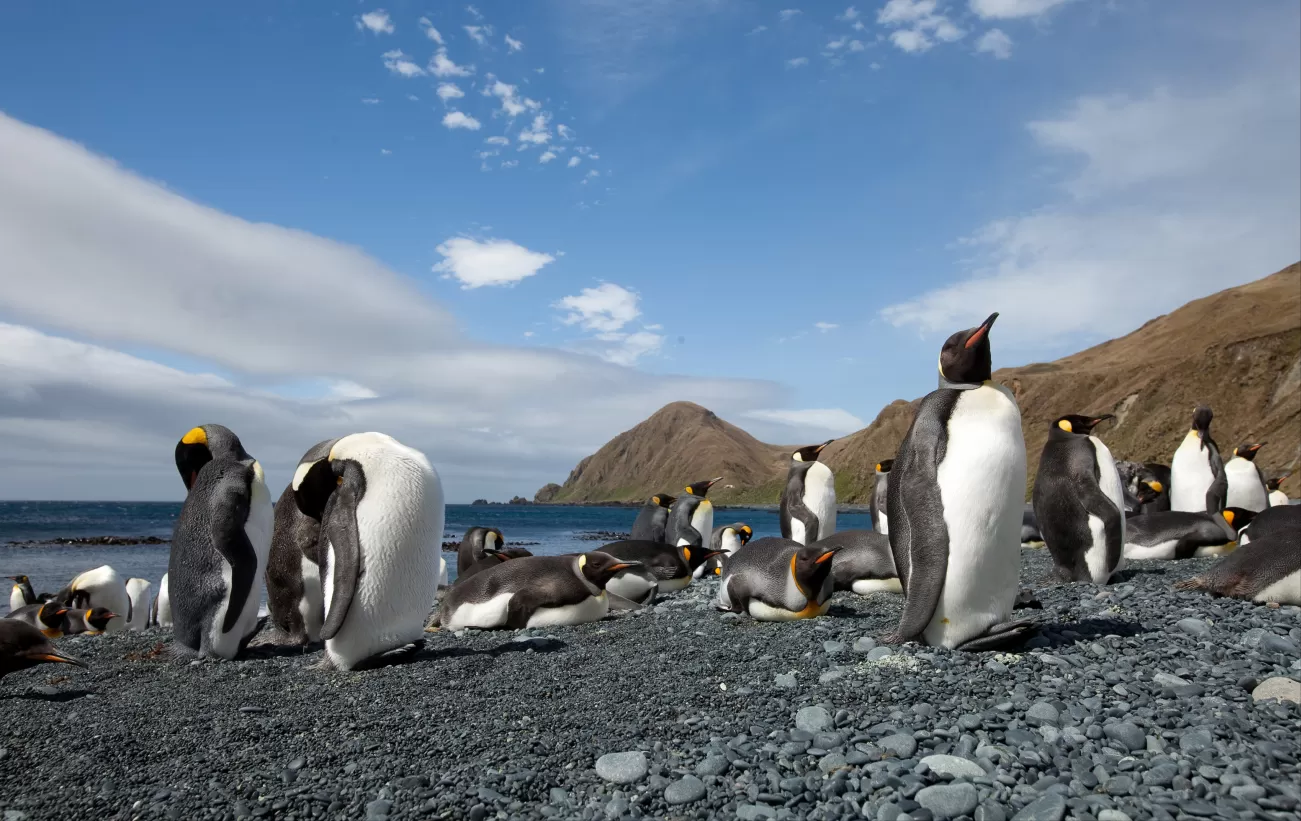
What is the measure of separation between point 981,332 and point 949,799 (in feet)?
→ 9.73

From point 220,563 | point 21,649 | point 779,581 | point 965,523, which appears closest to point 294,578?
point 220,563

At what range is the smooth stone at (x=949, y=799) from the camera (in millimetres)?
2699

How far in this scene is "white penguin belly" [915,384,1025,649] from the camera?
15.2 ft

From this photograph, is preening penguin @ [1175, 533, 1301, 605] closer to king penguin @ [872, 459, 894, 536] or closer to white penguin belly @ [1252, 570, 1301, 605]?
white penguin belly @ [1252, 570, 1301, 605]

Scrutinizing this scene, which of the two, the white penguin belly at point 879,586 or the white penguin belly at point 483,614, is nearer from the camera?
the white penguin belly at point 483,614

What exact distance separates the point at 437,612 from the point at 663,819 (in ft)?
18.3

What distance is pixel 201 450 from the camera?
7039 mm

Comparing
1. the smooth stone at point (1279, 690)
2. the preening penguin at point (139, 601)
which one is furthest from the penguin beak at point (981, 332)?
the preening penguin at point (139, 601)

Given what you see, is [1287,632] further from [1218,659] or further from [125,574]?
[125,574]

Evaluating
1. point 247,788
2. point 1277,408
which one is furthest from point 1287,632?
point 1277,408

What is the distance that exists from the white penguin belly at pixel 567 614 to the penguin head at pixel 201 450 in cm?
289

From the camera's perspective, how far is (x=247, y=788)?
341 centimetres

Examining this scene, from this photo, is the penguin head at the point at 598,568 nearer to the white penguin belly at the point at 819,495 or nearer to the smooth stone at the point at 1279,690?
the smooth stone at the point at 1279,690

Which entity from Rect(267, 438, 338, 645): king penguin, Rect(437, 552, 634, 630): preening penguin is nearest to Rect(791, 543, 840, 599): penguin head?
Rect(437, 552, 634, 630): preening penguin
